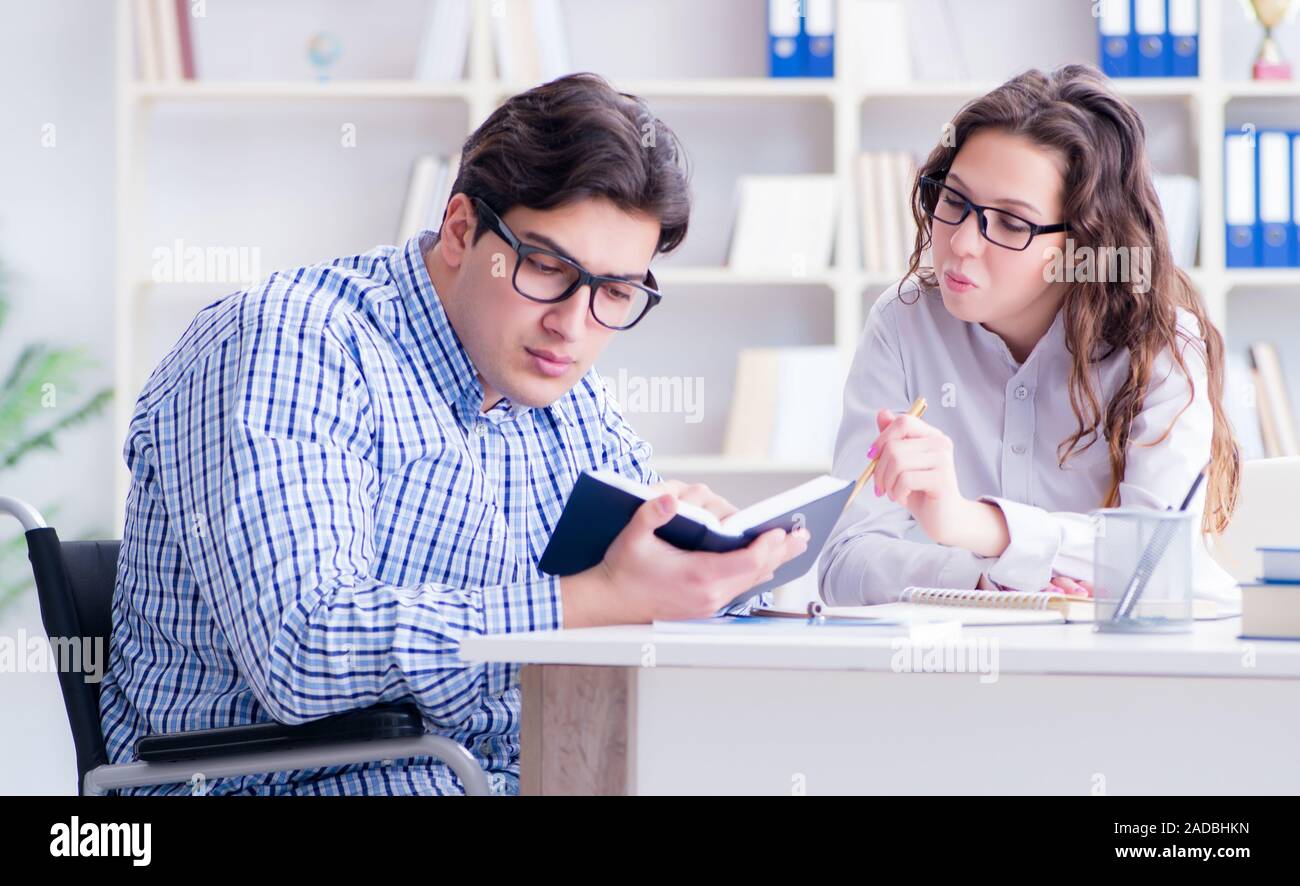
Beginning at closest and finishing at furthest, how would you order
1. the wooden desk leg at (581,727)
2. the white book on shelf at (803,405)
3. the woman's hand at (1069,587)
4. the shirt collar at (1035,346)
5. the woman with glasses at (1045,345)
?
1. the wooden desk leg at (581,727)
2. the woman's hand at (1069,587)
3. the woman with glasses at (1045,345)
4. the shirt collar at (1035,346)
5. the white book on shelf at (803,405)

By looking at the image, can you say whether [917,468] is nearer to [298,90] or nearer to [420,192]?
[420,192]

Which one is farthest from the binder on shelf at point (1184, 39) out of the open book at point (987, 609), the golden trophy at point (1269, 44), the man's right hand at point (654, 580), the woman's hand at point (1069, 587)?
the man's right hand at point (654, 580)

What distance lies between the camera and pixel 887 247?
3381 millimetres

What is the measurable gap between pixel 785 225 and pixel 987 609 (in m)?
2.11

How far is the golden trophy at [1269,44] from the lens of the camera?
335cm

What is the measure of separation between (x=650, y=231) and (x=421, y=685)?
541 mm

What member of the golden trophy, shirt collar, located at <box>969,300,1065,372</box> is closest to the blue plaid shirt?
shirt collar, located at <box>969,300,1065,372</box>

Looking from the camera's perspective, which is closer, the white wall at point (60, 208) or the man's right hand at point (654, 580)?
the man's right hand at point (654, 580)

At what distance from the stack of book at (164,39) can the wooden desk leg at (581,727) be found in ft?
9.19

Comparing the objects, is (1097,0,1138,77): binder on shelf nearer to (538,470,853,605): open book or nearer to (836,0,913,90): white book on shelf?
(836,0,913,90): white book on shelf

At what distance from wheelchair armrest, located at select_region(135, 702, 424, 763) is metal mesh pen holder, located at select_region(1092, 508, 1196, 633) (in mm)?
574

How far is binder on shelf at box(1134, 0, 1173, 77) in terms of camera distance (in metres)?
3.33

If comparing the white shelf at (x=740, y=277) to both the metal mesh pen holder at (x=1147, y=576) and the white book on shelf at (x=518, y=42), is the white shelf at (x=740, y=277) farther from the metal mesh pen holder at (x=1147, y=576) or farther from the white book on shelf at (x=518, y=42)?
the metal mesh pen holder at (x=1147, y=576)
